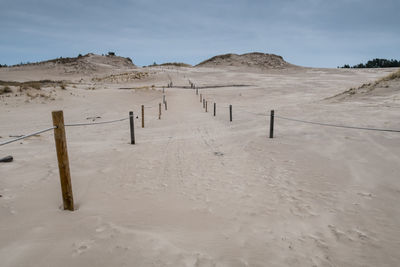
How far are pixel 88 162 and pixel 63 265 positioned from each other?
4.00 meters

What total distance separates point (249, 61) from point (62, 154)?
90.7 meters

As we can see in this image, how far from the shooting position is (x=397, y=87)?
1432 cm

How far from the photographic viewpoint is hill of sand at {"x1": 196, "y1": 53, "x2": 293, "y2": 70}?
8256cm

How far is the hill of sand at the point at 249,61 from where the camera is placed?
82562 mm

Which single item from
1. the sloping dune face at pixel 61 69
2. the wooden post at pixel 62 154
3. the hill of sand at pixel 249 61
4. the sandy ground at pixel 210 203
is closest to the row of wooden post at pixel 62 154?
the wooden post at pixel 62 154

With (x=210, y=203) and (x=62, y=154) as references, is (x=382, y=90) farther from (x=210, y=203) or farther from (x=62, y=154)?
(x=62, y=154)

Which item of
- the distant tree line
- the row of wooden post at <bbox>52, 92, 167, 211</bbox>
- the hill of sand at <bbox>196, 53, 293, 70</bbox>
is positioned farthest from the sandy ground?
the distant tree line

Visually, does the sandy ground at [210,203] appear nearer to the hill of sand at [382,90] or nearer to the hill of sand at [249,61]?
the hill of sand at [382,90]

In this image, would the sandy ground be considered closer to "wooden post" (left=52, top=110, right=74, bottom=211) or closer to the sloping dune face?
"wooden post" (left=52, top=110, right=74, bottom=211)

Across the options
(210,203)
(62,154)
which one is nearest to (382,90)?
(210,203)

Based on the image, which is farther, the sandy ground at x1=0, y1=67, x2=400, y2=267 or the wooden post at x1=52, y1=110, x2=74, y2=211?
the wooden post at x1=52, y1=110, x2=74, y2=211

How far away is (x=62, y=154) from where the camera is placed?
3424mm

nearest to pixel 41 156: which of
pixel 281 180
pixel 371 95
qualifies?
pixel 281 180

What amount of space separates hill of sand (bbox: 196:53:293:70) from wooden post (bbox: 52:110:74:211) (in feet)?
269
